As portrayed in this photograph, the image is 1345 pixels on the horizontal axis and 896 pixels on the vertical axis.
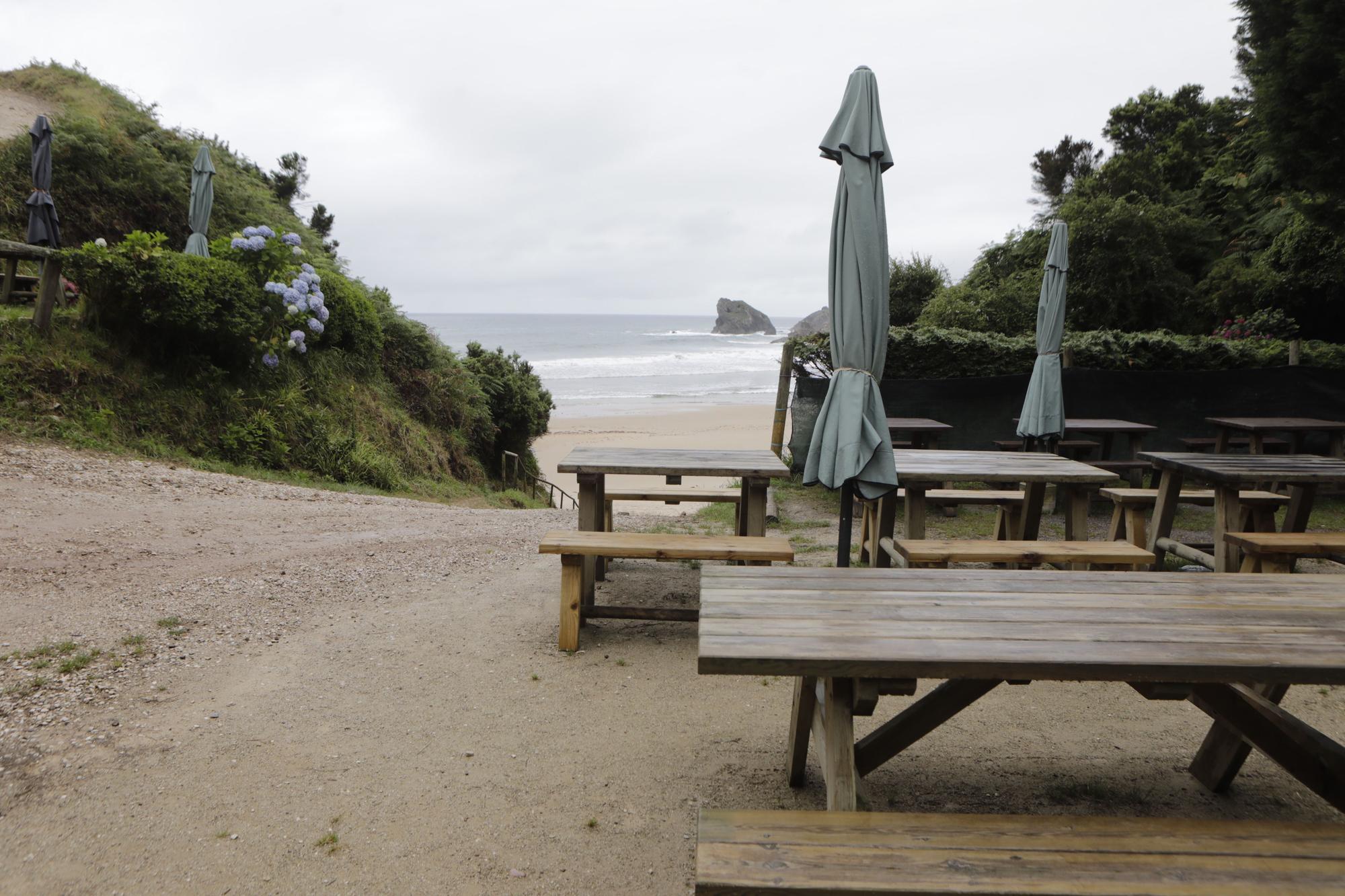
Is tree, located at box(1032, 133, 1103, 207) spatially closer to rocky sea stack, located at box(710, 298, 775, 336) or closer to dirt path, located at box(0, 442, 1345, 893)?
dirt path, located at box(0, 442, 1345, 893)

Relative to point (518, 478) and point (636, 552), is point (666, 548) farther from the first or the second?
point (518, 478)

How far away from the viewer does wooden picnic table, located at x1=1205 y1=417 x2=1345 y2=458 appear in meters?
8.30

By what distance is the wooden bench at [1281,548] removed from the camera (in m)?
4.14

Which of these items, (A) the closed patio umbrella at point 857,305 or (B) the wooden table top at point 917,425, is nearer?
(A) the closed patio umbrella at point 857,305

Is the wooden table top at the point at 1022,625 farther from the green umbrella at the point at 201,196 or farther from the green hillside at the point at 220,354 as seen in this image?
the green umbrella at the point at 201,196

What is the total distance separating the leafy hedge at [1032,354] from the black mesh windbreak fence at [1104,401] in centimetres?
82

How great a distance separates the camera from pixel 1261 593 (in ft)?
8.57

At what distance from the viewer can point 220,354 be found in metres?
9.65

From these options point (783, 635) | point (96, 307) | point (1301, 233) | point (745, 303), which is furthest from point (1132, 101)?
point (745, 303)

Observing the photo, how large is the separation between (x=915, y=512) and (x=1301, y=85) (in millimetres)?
6865

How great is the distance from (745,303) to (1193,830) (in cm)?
11221

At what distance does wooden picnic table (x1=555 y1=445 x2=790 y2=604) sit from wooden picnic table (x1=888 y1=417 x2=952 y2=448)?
335 cm

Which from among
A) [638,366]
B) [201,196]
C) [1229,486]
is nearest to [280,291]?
[201,196]

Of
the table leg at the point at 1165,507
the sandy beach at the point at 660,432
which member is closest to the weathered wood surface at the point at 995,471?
the table leg at the point at 1165,507
